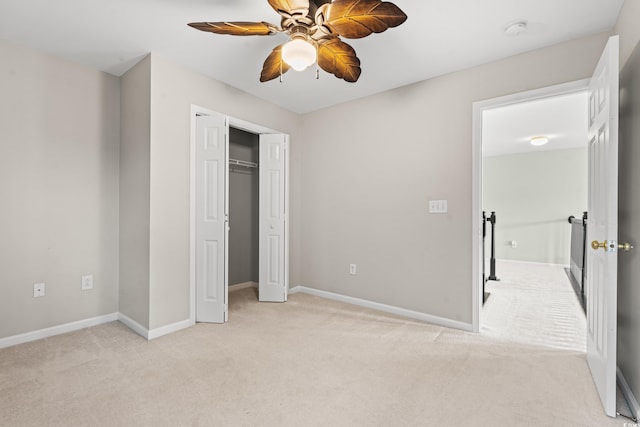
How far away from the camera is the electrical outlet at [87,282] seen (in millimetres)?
2873

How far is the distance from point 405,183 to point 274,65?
181 cm

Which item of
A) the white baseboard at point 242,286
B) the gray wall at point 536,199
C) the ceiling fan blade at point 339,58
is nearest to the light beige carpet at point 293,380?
the white baseboard at point 242,286

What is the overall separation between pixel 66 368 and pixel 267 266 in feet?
6.64

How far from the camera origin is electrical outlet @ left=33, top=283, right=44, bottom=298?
8.53 feet

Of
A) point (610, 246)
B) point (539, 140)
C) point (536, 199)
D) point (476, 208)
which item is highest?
point (539, 140)

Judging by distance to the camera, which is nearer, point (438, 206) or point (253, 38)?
point (253, 38)

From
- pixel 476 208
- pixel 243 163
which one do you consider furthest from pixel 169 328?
pixel 476 208

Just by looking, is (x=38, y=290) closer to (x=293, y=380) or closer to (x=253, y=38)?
(x=293, y=380)

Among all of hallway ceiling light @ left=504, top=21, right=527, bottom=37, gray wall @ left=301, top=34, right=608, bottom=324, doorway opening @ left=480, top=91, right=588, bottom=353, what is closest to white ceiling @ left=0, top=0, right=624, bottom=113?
hallway ceiling light @ left=504, top=21, right=527, bottom=37

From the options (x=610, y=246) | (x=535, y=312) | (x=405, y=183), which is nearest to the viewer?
(x=610, y=246)

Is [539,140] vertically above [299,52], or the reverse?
[539,140]

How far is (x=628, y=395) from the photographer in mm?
1746

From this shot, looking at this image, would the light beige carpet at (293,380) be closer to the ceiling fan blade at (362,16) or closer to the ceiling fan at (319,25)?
the ceiling fan at (319,25)

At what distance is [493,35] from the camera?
2311mm
